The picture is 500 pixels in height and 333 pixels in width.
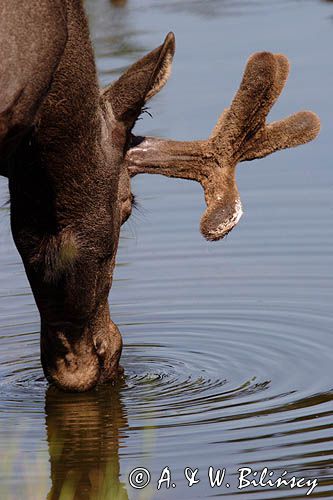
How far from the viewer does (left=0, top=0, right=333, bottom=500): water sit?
23.2ft

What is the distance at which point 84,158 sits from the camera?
7.03 meters

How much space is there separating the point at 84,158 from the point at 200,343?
2.30 m

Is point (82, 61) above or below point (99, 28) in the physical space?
above

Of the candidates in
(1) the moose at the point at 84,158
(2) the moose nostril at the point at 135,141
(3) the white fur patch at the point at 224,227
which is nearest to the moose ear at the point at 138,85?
(1) the moose at the point at 84,158

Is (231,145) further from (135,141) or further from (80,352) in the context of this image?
(80,352)

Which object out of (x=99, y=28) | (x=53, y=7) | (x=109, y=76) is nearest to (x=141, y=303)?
(x=53, y=7)

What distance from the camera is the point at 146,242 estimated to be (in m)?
11.0

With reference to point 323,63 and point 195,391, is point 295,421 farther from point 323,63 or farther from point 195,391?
point 323,63

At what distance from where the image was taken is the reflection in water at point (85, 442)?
6.86m

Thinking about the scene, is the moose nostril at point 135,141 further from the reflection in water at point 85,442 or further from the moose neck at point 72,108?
the reflection in water at point 85,442

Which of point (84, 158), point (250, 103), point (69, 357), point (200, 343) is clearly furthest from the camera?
point (200, 343)

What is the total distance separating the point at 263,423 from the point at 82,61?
1.98 metres

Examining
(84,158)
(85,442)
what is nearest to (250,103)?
(84,158)

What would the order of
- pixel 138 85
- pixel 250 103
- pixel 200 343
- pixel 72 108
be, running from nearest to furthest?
pixel 72 108 → pixel 138 85 → pixel 250 103 → pixel 200 343
